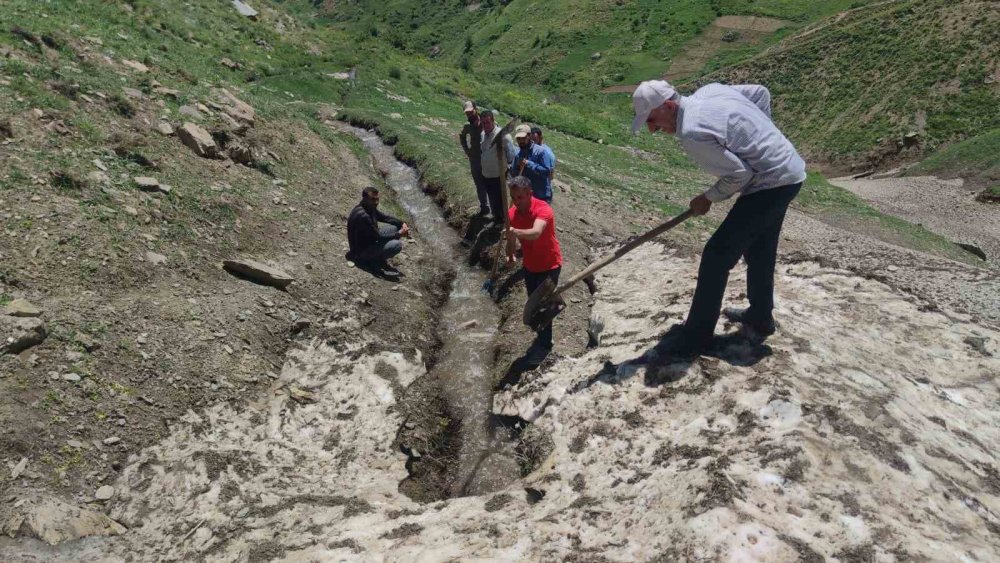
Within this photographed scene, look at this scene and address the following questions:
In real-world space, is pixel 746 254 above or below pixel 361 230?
above

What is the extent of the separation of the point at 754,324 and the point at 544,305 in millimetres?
2591

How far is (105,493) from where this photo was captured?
18.7 feet

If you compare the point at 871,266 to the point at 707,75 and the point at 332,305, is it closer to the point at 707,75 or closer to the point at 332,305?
the point at 332,305

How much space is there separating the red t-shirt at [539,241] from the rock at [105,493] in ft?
17.1

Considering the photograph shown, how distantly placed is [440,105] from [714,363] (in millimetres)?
30549

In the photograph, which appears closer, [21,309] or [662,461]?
[662,461]

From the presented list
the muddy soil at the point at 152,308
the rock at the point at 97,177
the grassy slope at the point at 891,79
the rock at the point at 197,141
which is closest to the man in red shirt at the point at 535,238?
the muddy soil at the point at 152,308

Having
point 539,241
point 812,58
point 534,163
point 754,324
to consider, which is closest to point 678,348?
point 754,324

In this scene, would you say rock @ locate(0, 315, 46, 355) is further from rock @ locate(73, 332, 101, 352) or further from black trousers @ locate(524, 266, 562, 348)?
Answer: black trousers @ locate(524, 266, 562, 348)

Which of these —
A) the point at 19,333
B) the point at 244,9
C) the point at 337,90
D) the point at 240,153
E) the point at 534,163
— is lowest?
the point at 19,333

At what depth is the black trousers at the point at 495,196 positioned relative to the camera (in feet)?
40.6

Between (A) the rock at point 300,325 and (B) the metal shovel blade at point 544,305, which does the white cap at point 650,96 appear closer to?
(B) the metal shovel blade at point 544,305

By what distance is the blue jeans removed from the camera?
11641 millimetres

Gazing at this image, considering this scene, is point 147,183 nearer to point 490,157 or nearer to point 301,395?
point 301,395
